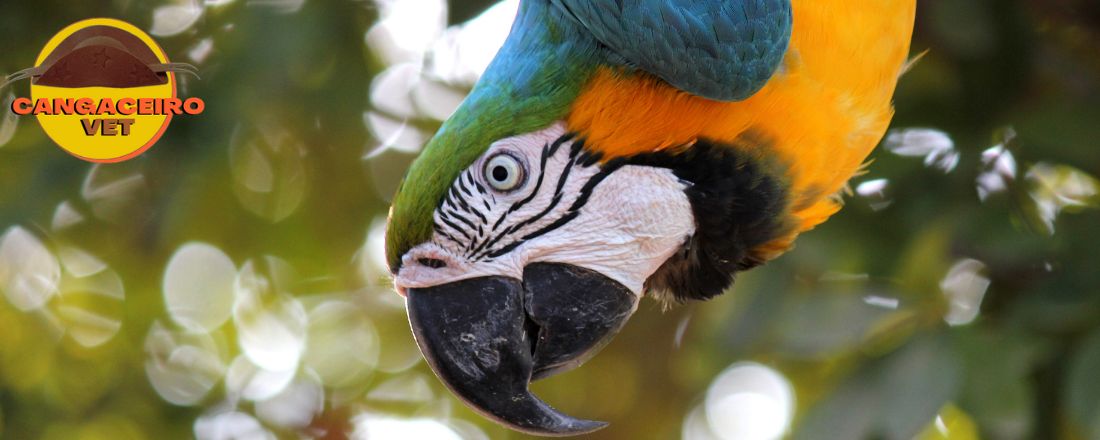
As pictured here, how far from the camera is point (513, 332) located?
1457mm

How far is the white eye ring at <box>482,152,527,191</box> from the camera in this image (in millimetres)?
1459

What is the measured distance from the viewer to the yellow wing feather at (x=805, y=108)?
147cm

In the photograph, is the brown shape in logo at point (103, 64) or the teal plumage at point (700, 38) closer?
the teal plumage at point (700, 38)

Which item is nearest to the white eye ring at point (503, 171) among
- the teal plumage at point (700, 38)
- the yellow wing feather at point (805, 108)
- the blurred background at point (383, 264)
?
the yellow wing feather at point (805, 108)

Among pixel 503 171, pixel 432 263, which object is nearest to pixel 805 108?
pixel 503 171

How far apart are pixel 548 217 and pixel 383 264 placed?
0.51m

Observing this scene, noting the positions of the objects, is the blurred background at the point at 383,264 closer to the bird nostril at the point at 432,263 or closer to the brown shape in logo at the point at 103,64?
the brown shape in logo at the point at 103,64

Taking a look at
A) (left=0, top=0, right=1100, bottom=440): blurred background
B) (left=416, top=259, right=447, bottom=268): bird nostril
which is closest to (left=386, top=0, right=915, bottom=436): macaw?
(left=416, top=259, right=447, bottom=268): bird nostril

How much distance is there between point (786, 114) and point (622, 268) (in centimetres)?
34

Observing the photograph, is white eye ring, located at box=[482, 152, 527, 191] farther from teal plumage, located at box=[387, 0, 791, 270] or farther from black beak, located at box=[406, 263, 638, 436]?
black beak, located at box=[406, 263, 638, 436]

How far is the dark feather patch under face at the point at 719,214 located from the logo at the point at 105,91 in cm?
123

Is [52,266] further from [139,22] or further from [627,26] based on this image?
[627,26]

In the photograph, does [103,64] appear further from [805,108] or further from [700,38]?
[805,108]

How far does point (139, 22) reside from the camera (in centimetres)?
243
